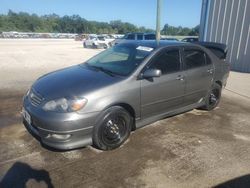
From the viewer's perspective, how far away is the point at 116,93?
4.05m

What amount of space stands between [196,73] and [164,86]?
1.03m

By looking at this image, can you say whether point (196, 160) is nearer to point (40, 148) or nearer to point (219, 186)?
point (219, 186)

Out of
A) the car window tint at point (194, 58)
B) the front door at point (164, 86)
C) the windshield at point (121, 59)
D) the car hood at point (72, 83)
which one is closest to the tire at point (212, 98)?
the car window tint at point (194, 58)

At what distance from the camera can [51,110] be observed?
3.73 m

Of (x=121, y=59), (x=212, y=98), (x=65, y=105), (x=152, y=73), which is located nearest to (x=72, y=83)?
(x=65, y=105)

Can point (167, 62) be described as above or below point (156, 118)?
above

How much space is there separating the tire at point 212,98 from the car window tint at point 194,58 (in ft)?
2.57

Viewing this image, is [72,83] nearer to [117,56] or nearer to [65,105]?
[65,105]

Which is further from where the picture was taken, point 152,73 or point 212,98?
point 212,98

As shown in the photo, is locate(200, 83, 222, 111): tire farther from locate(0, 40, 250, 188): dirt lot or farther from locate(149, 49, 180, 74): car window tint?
locate(149, 49, 180, 74): car window tint

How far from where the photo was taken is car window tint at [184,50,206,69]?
5270 millimetres

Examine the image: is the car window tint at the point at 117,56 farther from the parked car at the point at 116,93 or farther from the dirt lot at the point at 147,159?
the dirt lot at the point at 147,159

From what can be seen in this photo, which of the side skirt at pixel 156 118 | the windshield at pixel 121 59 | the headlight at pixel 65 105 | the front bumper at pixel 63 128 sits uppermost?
the windshield at pixel 121 59

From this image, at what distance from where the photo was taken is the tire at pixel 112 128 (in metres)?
3.96
